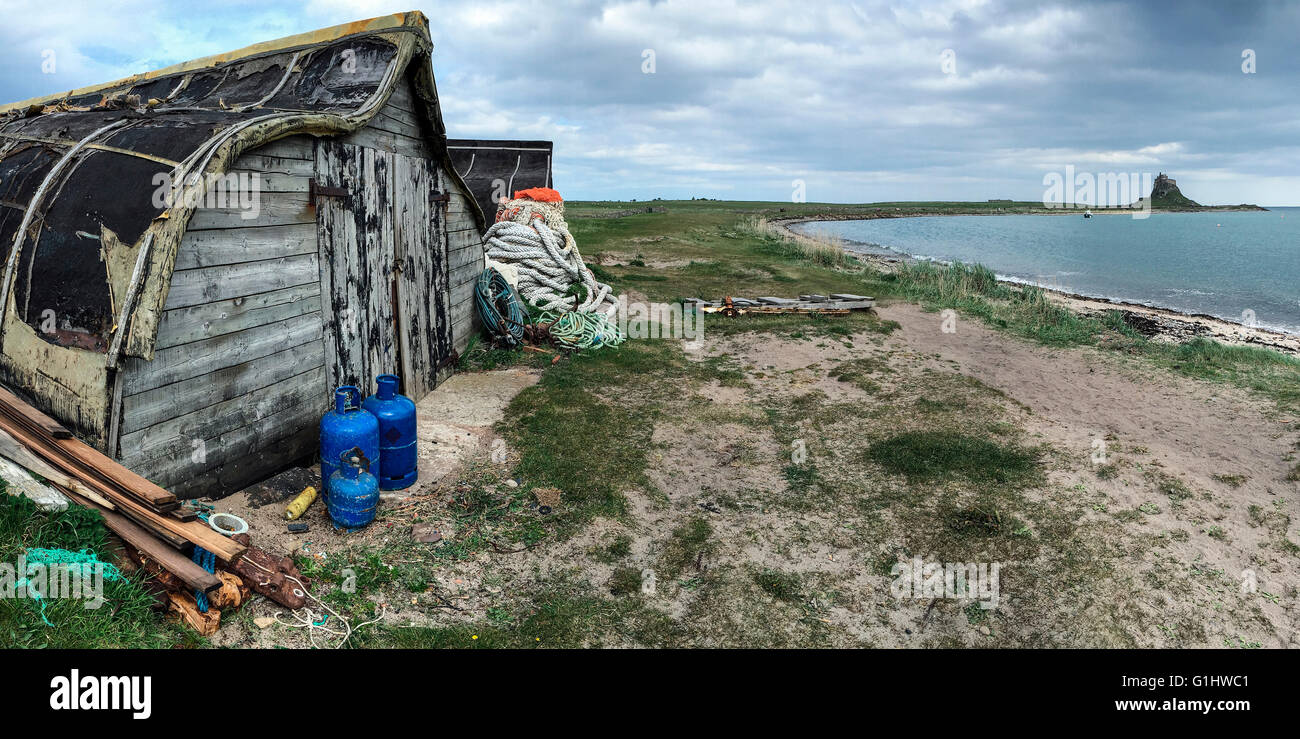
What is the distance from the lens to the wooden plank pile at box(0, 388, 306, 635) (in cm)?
427

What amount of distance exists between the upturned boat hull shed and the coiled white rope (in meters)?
4.57

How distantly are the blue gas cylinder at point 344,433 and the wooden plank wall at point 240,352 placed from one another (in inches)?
32.9

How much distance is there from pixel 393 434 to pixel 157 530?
232 centimetres

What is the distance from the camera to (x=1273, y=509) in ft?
22.4

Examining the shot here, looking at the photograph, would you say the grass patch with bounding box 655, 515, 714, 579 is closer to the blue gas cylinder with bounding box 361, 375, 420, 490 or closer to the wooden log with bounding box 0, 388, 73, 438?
the blue gas cylinder with bounding box 361, 375, 420, 490

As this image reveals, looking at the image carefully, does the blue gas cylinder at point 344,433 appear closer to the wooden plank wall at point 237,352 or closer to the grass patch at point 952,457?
the wooden plank wall at point 237,352

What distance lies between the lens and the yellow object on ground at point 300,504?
5914 millimetres

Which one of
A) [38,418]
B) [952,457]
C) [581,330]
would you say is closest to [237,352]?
[38,418]

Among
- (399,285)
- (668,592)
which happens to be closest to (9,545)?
(668,592)

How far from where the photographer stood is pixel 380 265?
816cm

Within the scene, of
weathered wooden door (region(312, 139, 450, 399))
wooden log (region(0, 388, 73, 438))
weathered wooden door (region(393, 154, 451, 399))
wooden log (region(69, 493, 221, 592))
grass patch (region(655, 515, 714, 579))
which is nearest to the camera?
wooden log (region(69, 493, 221, 592))

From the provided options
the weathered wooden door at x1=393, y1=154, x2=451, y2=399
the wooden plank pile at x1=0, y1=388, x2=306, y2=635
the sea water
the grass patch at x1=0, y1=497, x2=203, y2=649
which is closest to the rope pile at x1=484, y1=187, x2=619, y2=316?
the weathered wooden door at x1=393, y1=154, x2=451, y2=399

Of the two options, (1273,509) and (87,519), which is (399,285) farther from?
(1273,509)

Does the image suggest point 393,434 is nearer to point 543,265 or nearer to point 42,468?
point 42,468
